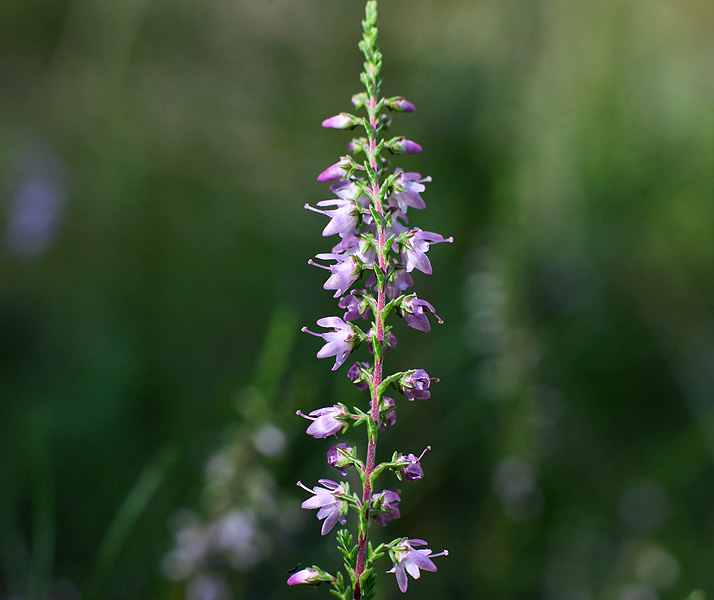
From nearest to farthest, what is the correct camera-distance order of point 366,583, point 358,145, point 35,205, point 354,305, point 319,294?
point 366,583, point 354,305, point 358,145, point 35,205, point 319,294

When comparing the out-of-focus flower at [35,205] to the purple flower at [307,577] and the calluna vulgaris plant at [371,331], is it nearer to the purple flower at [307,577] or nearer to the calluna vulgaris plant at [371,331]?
the calluna vulgaris plant at [371,331]

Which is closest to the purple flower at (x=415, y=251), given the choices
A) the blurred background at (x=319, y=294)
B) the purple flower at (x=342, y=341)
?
the purple flower at (x=342, y=341)

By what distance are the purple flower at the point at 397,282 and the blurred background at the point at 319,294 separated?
1.23 metres

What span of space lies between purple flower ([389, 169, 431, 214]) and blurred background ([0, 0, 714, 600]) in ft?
4.10

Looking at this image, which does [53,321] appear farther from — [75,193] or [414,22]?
[414,22]

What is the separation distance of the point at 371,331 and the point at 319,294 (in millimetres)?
5011

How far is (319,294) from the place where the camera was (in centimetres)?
671

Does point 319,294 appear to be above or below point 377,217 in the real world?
above

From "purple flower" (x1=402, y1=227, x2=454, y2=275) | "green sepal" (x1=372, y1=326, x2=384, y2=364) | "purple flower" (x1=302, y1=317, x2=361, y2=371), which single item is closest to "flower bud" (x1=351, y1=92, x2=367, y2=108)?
"purple flower" (x1=402, y1=227, x2=454, y2=275)

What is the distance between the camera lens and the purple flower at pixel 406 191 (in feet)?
6.02

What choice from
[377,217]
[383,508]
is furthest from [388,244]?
[383,508]

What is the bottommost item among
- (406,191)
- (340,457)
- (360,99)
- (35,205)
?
(340,457)

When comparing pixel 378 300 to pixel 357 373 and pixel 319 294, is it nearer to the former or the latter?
pixel 357 373

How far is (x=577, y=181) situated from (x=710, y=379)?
278 cm
